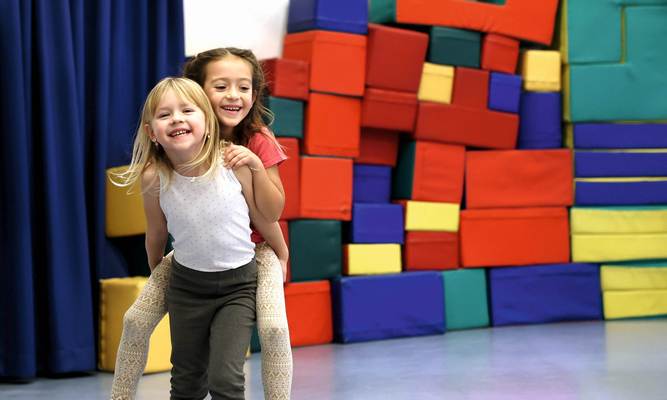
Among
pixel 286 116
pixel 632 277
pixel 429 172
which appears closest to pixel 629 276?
pixel 632 277

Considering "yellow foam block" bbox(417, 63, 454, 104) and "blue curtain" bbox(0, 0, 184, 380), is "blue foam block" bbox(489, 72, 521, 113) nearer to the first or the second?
"yellow foam block" bbox(417, 63, 454, 104)

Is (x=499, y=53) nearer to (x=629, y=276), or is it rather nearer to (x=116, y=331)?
(x=629, y=276)

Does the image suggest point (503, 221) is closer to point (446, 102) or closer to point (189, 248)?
point (446, 102)

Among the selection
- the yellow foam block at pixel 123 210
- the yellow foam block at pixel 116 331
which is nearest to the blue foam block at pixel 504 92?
the yellow foam block at pixel 123 210

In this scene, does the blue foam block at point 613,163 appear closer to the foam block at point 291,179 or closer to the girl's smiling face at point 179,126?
the foam block at point 291,179

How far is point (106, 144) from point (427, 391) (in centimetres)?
168

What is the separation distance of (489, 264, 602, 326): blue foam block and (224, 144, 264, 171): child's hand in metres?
3.16

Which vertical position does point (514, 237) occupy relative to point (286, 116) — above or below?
below

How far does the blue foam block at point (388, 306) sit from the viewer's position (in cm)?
472

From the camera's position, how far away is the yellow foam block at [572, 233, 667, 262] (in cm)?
541

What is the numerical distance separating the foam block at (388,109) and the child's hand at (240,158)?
2.56 m

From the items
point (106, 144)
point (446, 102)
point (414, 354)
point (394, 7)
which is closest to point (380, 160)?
point (446, 102)

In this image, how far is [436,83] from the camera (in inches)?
200

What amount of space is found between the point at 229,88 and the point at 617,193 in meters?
3.58
